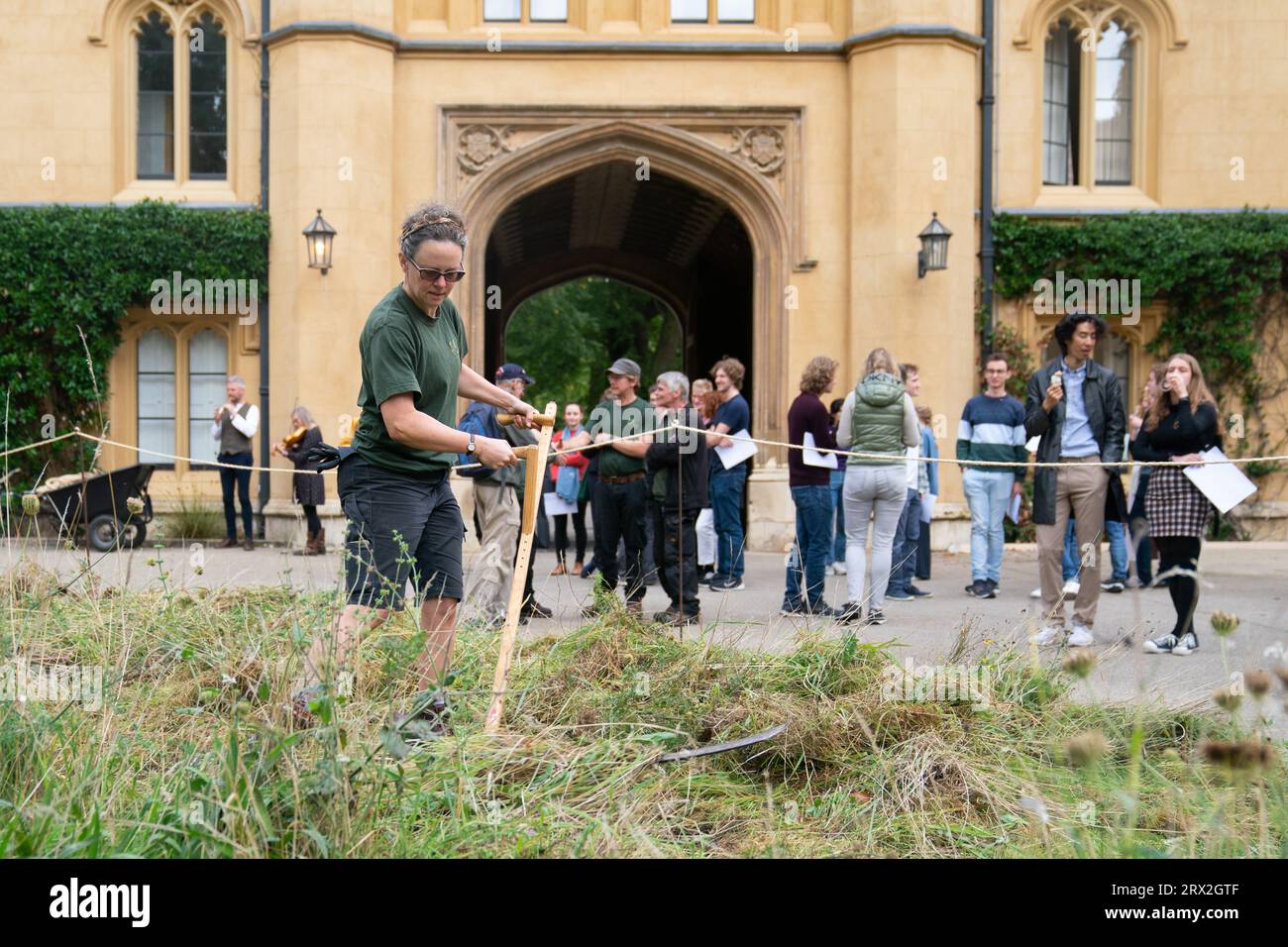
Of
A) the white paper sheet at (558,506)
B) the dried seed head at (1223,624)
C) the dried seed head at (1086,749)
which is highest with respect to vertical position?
the dried seed head at (1223,624)

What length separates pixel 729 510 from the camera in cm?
1016

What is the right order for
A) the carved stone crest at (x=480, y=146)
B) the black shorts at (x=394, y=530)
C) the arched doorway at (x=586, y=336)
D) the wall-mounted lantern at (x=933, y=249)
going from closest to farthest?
the black shorts at (x=394, y=530) < the wall-mounted lantern at (x=933, y=249) < the carved stone crest at (x=480, y=146) < the arched doorway at (x=586, y=336)

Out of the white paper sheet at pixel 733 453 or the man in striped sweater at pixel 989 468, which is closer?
the white paper sheet at pixel 733 453

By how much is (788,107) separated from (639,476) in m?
7.69

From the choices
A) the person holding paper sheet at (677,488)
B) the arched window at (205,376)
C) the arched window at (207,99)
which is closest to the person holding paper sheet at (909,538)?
the person holding paper sheet at (677,488)

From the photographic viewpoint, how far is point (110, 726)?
142 inches

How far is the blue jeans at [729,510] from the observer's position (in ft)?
33.2

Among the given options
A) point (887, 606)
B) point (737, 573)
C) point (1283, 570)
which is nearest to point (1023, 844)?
point (887, 606)

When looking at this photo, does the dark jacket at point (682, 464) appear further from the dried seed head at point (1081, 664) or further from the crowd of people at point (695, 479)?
the dried seed head at point (1081, 664)

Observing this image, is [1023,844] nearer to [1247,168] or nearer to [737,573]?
[737,573]

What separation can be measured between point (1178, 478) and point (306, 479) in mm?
8432

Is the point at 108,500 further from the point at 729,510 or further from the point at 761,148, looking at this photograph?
the point at 761,148

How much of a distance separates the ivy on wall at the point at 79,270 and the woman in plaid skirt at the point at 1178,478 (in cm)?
1019
